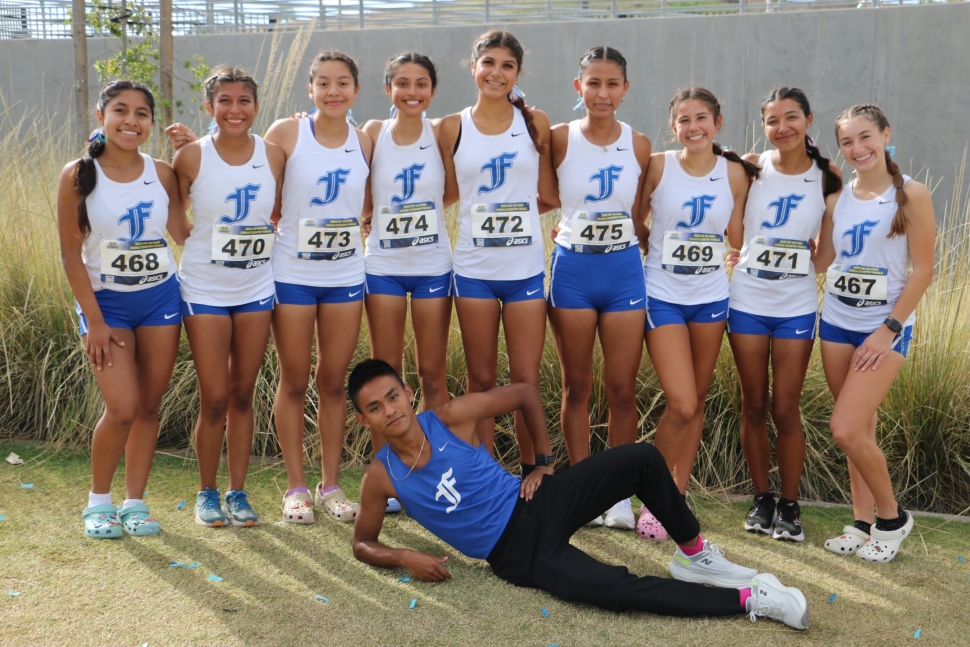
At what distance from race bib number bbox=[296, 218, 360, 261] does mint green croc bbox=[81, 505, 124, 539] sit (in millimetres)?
1350

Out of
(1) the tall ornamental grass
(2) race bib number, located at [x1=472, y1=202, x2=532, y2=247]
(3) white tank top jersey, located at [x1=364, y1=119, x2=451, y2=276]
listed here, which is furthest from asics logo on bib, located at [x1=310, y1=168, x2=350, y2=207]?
(1) the tall ornamental grass

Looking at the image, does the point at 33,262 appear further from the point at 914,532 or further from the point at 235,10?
the point at 235,10

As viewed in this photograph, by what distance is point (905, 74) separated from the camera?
38.4 ft

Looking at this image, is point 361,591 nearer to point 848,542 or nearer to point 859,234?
point 848,542

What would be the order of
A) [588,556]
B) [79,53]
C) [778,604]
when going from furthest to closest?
[79,53] < [588,556] < [778,604]

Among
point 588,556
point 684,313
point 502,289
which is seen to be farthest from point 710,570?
point 502,289

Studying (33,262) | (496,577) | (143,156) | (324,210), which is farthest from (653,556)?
(33,262)

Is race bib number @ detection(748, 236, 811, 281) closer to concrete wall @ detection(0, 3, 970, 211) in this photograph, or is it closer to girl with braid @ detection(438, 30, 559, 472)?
girl with braid @ detection(438, 30, 559, 472)

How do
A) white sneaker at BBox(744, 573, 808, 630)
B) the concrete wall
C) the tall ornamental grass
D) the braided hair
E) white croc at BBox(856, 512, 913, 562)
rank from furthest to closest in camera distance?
the concrete wall, the tall ornamental grass, white croc at BBox(856, 512, 913, 562), the braided hair, white sneaker at BBox(744, 573, 808, 630)

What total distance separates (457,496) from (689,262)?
141 cm

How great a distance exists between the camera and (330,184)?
12.5 feet

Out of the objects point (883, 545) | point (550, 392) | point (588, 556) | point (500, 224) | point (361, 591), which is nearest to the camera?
point (588, 556)

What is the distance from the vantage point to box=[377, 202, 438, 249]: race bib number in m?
3.88

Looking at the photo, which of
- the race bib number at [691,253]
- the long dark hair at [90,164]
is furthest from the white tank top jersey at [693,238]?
the long dark hair at [90,164]
